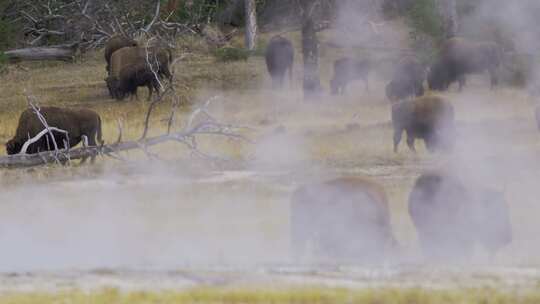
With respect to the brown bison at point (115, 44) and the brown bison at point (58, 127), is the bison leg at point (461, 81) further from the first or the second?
the brown bison at point (58, 127)

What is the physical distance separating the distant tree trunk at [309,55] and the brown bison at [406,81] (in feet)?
6.02

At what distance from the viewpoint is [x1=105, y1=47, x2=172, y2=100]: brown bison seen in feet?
94.3

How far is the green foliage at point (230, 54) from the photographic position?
33.6 meters

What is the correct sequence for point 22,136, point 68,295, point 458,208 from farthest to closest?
point 22,136 < point 458,208 < point 68,295

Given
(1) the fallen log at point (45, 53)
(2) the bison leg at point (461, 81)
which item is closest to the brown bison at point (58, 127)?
(2) the bison leg at point (461, 81)

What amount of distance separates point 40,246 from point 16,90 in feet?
58.5

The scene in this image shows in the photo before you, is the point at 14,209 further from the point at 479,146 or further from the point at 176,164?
the point at 479,146

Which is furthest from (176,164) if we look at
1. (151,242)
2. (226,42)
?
(226,42)

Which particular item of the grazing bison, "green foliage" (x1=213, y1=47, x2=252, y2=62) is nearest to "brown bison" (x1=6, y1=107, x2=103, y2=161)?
the grazing bison

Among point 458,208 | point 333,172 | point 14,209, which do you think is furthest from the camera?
point 333,172

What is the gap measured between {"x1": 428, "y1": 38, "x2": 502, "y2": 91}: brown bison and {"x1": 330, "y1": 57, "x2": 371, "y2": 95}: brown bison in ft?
5.66

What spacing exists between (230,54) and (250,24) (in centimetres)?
288

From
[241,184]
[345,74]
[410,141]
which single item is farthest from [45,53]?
[241,184]

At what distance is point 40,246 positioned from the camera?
46.4ft
